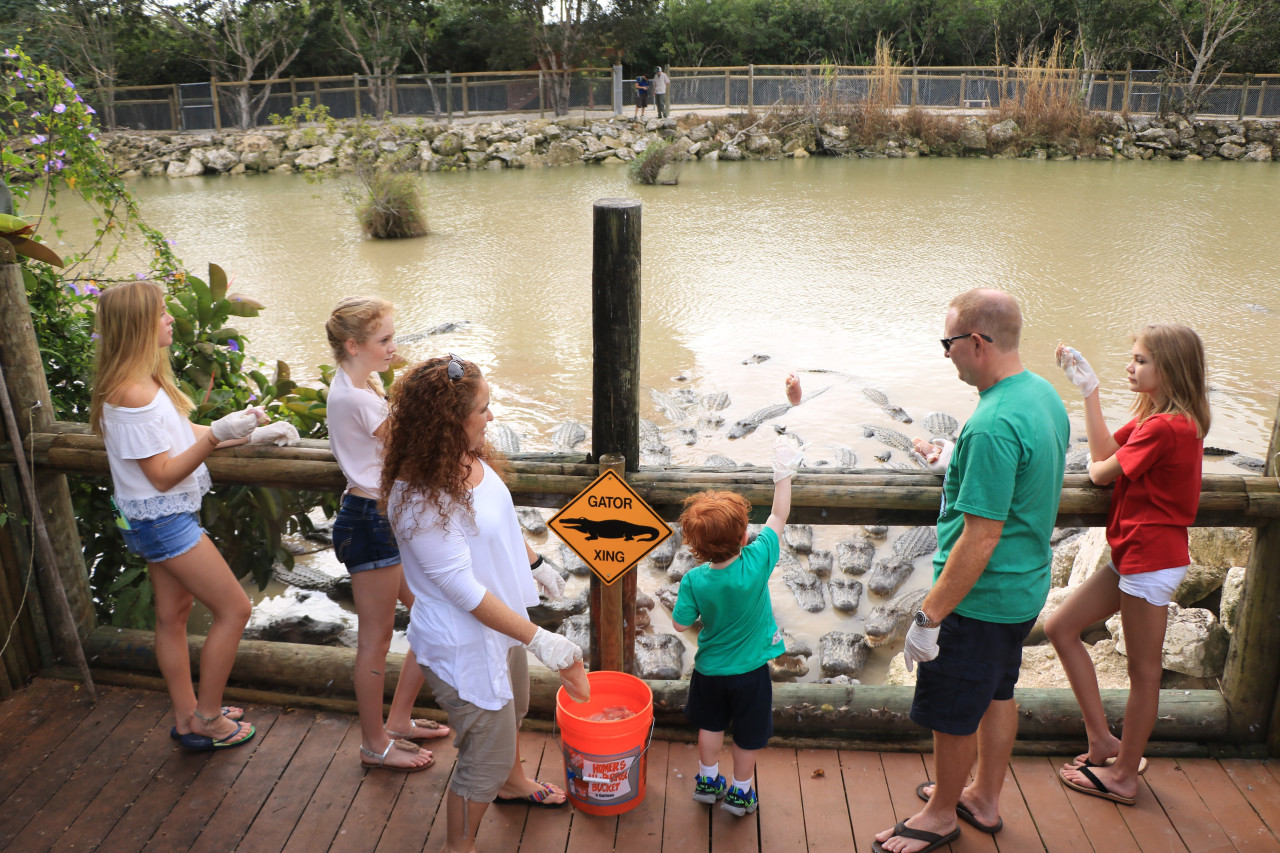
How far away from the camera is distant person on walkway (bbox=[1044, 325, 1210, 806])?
233 centimetres

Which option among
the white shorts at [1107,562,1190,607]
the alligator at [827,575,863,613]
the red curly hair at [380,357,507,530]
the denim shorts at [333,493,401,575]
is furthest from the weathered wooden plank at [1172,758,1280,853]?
the alligator at [827,575,863,613]

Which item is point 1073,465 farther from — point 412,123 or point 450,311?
point 412,123

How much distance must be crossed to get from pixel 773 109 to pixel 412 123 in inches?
342

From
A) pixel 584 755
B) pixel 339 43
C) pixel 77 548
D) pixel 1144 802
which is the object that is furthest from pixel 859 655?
pixel 339 43

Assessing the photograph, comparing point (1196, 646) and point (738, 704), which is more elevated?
point (738, 704)

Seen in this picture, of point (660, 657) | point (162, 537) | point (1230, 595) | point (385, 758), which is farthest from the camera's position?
point (660, 657)

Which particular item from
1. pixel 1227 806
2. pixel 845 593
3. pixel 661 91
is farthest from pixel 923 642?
pixel 661 91

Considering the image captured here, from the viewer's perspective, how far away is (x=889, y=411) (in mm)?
7352

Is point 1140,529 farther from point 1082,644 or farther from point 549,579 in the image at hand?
point 549,579

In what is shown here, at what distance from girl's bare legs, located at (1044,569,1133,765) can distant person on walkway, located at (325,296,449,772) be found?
1782mm

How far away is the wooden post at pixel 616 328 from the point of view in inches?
99.8

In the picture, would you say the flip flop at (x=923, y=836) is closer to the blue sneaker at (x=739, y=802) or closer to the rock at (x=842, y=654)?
the blue sneaker at (x=739, y=802)

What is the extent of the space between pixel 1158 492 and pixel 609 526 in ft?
4.67

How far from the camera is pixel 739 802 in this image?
8.04 feet
